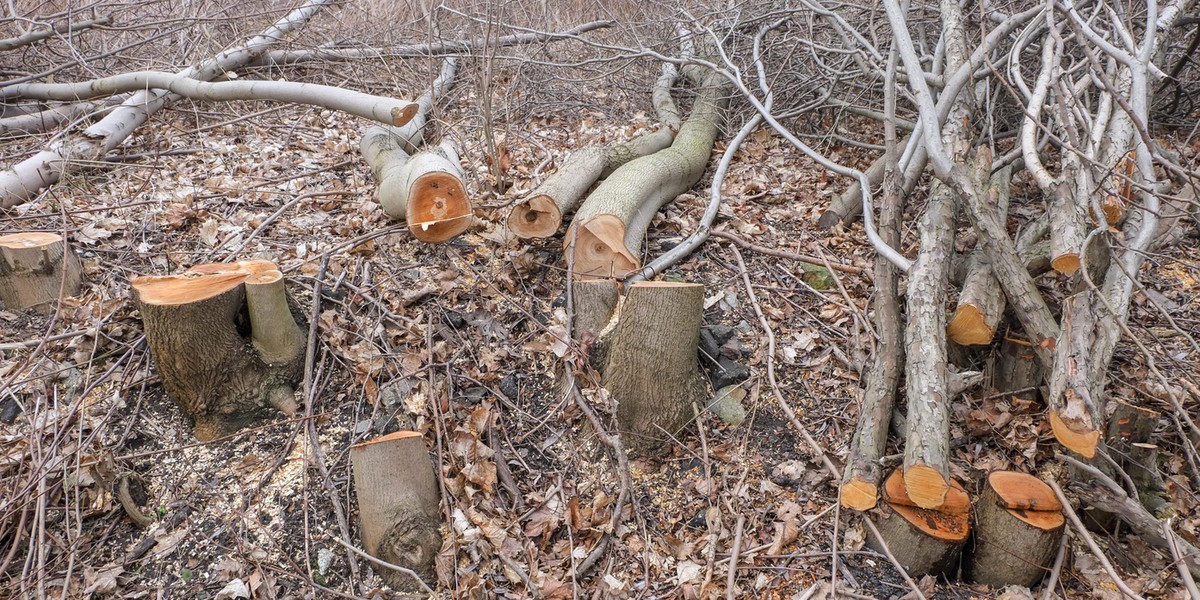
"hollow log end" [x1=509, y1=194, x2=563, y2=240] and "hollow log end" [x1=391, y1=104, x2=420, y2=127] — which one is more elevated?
"hollow log end" [x1=391, y1=104, x2=420, y2=127]

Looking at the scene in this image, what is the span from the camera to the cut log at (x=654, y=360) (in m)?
3.27

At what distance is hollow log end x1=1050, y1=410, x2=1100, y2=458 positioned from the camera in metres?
2.62

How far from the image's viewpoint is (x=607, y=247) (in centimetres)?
378

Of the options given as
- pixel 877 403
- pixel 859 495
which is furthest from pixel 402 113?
pixel 859 495

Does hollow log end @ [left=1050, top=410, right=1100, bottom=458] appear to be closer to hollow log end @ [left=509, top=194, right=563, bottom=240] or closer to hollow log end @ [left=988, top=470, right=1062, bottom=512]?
hollow log end @ [left=988, top=470, right=1062, bottom=512]

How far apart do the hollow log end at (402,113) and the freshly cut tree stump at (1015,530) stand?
3.74 meters

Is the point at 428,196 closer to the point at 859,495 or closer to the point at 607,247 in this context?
the point at 607,247

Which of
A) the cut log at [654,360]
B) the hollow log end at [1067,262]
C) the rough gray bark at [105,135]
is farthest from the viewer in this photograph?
the rough gray bark at [105,135]

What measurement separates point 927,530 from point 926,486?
0.19 m

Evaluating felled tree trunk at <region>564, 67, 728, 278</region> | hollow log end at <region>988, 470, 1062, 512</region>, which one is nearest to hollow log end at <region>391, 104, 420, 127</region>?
felled tree trunk at <region>564, 67, 728, 278</region>

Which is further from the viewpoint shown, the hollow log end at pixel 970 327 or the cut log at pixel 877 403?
the hollow log end at pixel 970 327

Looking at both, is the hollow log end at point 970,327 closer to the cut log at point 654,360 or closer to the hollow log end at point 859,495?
the hollow log end at point 859,495

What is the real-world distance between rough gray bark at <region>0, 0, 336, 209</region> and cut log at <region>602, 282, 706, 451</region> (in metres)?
3.87

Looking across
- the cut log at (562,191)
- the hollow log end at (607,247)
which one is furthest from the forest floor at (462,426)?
the hollow log end at (607,247)
